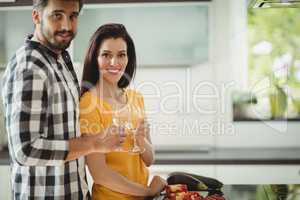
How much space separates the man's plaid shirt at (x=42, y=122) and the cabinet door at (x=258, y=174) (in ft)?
1.90

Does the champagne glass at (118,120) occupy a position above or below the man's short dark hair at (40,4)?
below

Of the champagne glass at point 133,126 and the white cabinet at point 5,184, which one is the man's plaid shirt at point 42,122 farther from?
the white cabinet at point 5,184

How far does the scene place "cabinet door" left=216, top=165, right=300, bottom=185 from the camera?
1.63 metres

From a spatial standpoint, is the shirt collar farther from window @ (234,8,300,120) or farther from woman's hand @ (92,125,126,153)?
window @ (234,8,300,120)

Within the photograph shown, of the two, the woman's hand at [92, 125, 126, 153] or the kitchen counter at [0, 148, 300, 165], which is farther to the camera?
the kitchen counter at [0, 148, 300, 165]

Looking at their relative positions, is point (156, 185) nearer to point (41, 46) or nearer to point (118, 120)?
point (118, 120)

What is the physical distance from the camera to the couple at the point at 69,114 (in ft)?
3.96

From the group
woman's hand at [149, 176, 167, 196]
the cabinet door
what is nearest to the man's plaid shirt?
woman's hand at [149, 176, 167, 196]

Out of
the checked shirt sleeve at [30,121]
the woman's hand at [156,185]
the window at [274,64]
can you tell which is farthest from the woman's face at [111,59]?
the window at [274,64]

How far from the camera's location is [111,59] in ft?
4.69

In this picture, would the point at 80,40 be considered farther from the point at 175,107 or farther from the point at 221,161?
the point at 221,161

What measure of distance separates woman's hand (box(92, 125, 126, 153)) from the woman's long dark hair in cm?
16

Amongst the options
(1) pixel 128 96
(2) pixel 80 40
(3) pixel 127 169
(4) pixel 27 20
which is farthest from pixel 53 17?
(3) pixel 127 169

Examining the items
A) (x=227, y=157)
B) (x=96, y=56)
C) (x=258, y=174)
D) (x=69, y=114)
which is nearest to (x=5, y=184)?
(x=69, y=114)
